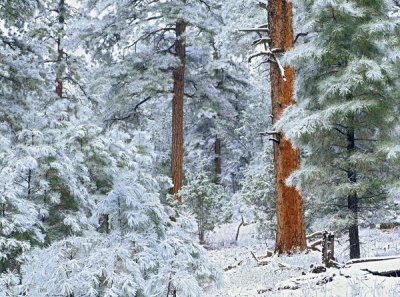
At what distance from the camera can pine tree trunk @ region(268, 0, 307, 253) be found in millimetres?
9250

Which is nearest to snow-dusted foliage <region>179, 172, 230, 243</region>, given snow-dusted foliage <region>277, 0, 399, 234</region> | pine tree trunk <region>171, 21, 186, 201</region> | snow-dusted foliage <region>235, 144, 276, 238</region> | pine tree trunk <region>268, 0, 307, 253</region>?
pine tree trunk <region>171, 21, 186, 201</region>

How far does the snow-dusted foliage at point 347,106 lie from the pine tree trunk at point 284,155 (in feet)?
5.60

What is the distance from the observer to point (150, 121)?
18.3 metres

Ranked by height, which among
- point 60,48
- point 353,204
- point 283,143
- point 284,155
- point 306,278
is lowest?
point 306,278

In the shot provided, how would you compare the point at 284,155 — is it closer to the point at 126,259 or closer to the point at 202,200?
the point at 126,259

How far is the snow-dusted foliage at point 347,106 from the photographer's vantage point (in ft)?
22.2

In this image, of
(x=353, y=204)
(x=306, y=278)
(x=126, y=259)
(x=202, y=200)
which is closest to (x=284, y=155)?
(x=353, y=204)

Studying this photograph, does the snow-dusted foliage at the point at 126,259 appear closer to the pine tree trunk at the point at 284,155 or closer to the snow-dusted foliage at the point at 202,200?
the pine tree trunk at the point at 284,155

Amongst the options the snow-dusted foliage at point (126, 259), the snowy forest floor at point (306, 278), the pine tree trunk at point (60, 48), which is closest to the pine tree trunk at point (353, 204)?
the snowy forest floor at point (306, 278)

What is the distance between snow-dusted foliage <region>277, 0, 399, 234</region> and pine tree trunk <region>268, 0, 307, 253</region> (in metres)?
1.71

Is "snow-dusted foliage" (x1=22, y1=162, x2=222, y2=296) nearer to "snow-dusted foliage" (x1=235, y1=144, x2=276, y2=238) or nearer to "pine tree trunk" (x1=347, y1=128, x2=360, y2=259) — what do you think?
"pine tree trunk" (x1=347, y1=128, x2=360, y2=259)

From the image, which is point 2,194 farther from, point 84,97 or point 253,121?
point 253,121

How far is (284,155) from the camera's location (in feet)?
30.3

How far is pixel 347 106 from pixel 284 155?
2.66 meters
